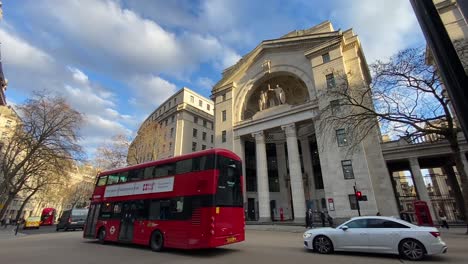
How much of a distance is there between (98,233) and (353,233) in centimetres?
1369

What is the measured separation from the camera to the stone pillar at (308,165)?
32438 mm

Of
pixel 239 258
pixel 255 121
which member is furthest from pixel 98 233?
pixel 255 121

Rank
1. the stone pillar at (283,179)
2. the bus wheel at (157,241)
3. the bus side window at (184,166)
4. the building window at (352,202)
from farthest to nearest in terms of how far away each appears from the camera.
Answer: the stone pillar at (283,179), the building window at (352,202), the bus side window at (184,166), the bus wheel at (157,241)

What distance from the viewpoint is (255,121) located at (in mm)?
33094

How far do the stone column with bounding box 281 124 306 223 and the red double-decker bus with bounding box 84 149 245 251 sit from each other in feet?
56.5

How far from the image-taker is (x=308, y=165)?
33.8m

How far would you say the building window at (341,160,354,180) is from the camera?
2483cm

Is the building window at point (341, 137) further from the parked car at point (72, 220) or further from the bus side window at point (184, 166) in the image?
the parked car at point (72, 220)

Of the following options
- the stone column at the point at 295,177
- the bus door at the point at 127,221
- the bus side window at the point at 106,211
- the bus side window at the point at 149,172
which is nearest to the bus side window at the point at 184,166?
the bus side window at the point at 149,172

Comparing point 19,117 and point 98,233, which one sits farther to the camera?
point 19,117

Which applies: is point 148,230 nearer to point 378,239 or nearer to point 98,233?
point 98,233

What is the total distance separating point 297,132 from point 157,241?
2705 cm

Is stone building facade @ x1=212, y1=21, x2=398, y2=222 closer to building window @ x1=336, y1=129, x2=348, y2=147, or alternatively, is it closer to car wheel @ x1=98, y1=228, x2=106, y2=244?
building window @ x1=336, y1=129, x2=348, y2=147

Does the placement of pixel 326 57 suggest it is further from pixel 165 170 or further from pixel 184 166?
pixel 165 170
